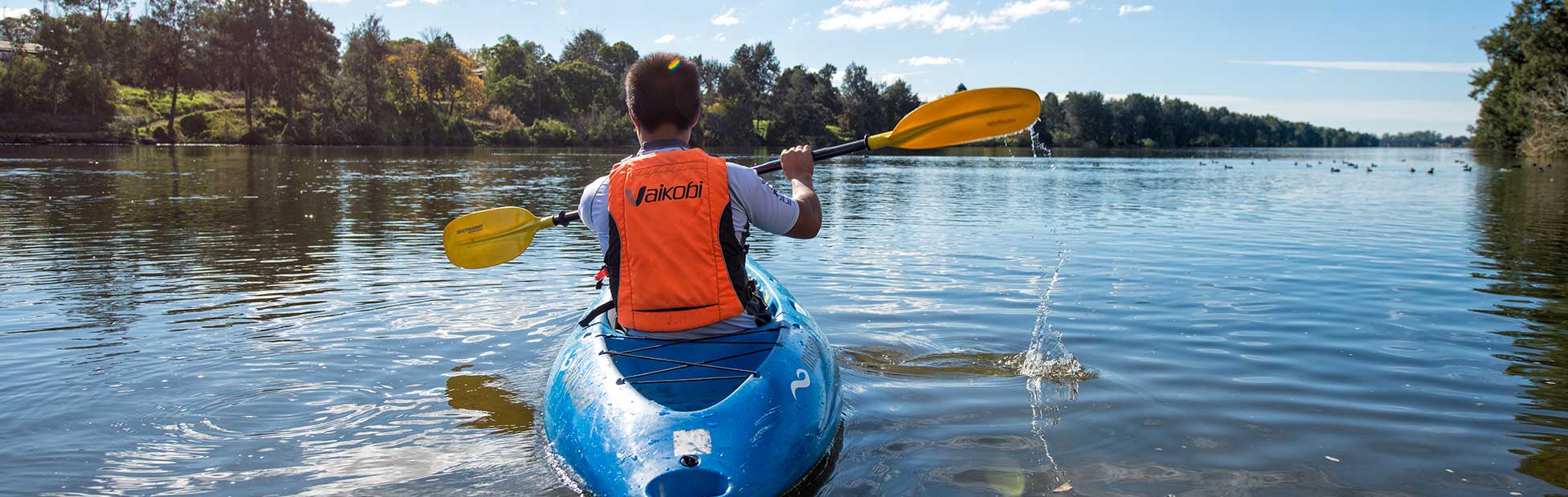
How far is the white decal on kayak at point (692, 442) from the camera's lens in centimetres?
331

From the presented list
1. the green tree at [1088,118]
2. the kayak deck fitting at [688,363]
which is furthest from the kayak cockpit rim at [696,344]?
the green tree at [1088,118]

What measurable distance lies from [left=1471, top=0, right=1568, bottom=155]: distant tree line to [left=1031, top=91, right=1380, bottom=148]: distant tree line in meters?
42.5

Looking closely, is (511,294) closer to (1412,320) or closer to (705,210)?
(705,210)

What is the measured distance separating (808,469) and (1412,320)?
6184mm

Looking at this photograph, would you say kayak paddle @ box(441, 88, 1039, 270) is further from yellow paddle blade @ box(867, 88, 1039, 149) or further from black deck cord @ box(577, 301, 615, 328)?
black deck cord @ box(577, 301, 615, 328)

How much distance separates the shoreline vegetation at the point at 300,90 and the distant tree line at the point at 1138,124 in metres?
26.6

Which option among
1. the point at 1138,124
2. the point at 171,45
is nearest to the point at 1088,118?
the point at 1138,124

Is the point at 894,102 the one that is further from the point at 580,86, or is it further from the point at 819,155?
the point at 819,155

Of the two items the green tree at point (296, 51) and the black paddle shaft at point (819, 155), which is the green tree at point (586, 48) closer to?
the green tree at point (296, 51)

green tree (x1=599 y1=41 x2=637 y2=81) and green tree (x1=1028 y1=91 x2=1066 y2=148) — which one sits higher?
green tree (x1=599 y1=41 x2=637 y2=81)

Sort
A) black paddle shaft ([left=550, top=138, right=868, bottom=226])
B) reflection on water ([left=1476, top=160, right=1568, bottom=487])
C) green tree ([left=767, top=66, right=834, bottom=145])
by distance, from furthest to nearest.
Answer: green tree ([left=767, top=66, right=834, bottom=145]) → black paddle shaft ([left=550, top=138, right=868, bottom=226]) → reflection on water ([left=1476, top=160, right=1568, bottom=487])

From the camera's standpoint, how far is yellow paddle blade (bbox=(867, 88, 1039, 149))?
571 cm

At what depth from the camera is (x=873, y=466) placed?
4.26 metres

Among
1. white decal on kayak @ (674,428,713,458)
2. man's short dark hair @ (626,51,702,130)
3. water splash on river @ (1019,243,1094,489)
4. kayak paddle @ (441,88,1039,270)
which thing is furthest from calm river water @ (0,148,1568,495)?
man's short dark hair @ (626,51,702,130)
